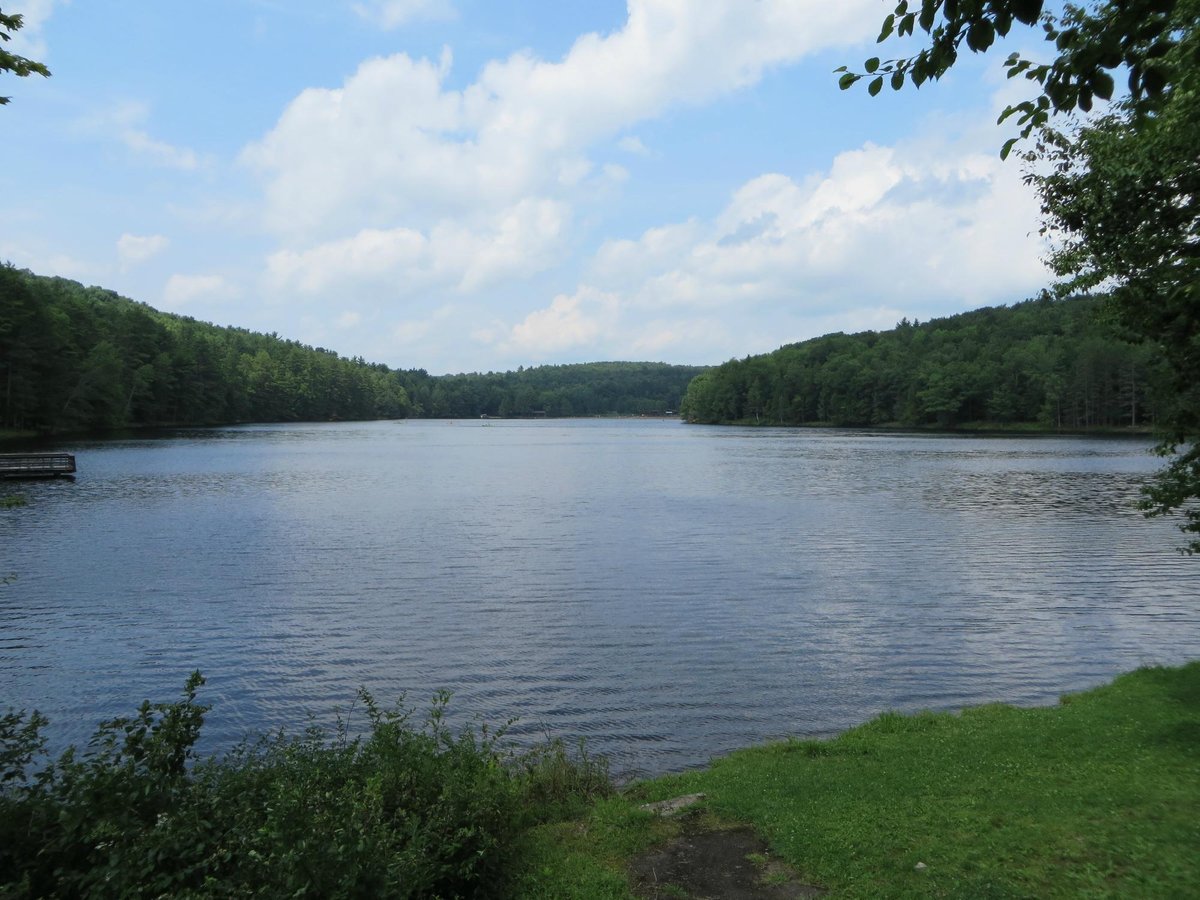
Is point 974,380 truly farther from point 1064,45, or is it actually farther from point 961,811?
point 1064,45

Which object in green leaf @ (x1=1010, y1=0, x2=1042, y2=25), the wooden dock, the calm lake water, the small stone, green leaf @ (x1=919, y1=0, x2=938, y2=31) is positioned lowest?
the calm lake water

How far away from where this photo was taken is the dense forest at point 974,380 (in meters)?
116

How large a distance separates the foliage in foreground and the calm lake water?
372 cm

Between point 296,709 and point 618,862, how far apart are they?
771cm

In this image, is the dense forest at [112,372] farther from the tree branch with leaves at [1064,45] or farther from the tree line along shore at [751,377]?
the tree branch with leaves at [1064,45]

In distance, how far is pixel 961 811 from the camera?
6.89 m

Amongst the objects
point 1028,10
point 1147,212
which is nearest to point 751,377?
point 1147,212

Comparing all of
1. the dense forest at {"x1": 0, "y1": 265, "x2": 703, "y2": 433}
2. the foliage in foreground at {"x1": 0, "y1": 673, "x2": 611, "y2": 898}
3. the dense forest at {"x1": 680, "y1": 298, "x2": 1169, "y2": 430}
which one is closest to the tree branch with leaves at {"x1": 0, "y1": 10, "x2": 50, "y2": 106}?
the foliage in foreground at {"x1": 0, "y1": 673, "x2": 611, "y2": 898}

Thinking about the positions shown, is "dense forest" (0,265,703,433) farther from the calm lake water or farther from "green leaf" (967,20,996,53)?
"green leaf" (967,20,996,53)

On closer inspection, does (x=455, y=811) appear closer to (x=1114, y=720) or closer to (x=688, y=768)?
(x=688, y=768)

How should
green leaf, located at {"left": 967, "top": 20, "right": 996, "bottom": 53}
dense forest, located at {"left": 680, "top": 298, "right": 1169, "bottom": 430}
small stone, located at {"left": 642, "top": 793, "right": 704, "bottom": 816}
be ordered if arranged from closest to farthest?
green leaf, located at {"left": 967, "top": 20, "right": 996, "bottom": 53}, small stone, located at {"left": 642, "top": 793, "right": 704, "bottom": 816}, dense forest, located at {"left": 680, "top": 298, "right": 1169, "bottom": 430}

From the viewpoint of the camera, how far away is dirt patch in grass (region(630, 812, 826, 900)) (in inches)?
235

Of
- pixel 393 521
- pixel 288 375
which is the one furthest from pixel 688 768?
pixel 288 375

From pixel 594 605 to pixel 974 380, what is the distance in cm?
13532
